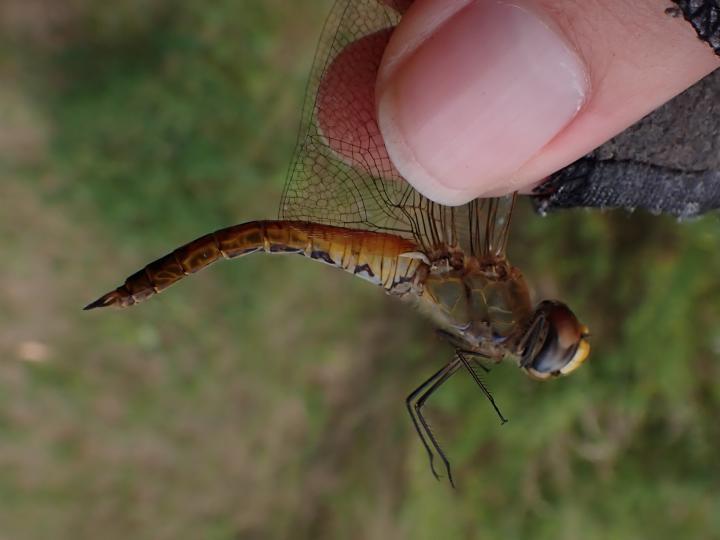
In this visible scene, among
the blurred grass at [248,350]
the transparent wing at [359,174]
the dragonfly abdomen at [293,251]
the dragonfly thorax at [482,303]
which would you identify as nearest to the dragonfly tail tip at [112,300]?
the dragonfly abdomen at [293,251]

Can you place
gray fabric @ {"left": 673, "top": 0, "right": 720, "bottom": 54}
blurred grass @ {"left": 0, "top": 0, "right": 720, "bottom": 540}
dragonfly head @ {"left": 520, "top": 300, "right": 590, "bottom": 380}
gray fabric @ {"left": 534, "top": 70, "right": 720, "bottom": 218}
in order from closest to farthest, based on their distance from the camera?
gray fabric @ {"left": 673, "top": 0, "right": 720, "bottom": 54}
gray fabric @ {"left": 534, "top": 70, "right": 720, "bottom": 218}
dragonfly head @ {"left": 520, "top": 300, "right": 590, "bottom": 380}
blurred grass @ {"left": 0, "top": 0, "right": 720, "bottom": 540}

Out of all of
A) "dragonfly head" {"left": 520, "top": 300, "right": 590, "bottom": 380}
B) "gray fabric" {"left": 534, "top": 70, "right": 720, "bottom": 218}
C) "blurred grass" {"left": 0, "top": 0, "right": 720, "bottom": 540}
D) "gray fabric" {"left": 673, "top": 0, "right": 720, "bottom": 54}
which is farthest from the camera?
"blurred grass" {"left": 0, "top": 0, "right": 720, "bottom": 540}

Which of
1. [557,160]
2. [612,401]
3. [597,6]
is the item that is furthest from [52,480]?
[597,6]

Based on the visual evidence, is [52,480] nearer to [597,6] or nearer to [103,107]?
[103,107]

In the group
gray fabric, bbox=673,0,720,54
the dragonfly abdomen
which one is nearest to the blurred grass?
the dragonfly abdomen

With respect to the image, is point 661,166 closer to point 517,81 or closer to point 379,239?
point 517,81

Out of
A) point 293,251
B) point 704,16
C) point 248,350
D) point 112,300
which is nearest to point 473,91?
point 704,16

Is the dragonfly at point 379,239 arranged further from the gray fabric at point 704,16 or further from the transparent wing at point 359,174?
the gray fabric at point 704,16

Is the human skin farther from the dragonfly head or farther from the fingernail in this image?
the dragonfly head
